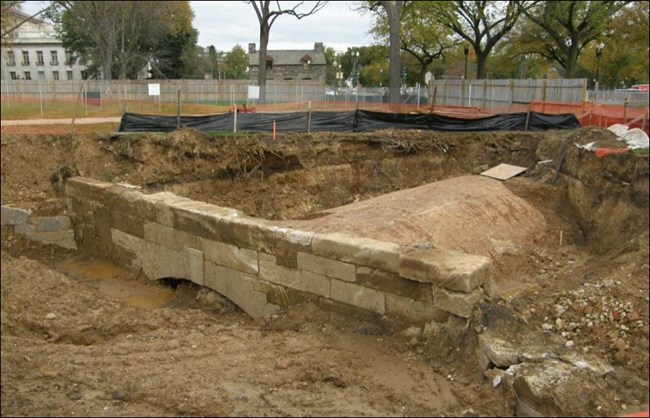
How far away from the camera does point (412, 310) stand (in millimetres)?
6141

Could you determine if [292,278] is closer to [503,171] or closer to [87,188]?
[87,188]

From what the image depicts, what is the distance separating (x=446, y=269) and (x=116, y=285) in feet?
22.3

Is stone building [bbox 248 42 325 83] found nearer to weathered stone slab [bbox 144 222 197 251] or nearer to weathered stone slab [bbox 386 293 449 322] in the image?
weathered stone slab [bbox 144 222 197 251]

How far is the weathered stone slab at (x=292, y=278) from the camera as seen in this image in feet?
23.1

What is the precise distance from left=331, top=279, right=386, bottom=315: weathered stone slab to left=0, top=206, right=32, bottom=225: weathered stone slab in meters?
8.24

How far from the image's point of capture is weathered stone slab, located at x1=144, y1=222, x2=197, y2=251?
8984 mm

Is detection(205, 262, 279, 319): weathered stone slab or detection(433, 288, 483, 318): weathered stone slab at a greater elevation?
detection(433, 288, 483, 318): weathered stone slab

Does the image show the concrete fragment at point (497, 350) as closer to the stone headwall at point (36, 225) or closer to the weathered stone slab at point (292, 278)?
the weathered stone slab at point (292, 278)

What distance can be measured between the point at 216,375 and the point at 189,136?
10.8 metres

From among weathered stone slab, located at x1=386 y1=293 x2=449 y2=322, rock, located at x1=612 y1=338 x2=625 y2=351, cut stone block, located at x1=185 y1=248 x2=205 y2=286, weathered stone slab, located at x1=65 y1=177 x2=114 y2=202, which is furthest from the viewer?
weathered stone slab, located at x1=65 y1=177 x2=114 y2=202

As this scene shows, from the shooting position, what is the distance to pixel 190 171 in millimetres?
14930

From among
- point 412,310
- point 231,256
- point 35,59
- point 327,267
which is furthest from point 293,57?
point 412,310

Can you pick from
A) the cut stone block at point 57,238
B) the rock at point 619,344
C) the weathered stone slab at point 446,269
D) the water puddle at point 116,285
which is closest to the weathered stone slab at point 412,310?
the weathered stone slab at point 446,269

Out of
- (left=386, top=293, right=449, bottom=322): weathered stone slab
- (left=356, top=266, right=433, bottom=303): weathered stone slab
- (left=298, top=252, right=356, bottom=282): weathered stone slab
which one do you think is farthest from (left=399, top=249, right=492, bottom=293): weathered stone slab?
(left=298, top=252, right=356, bottom=282): weathered stone slab
